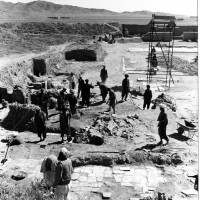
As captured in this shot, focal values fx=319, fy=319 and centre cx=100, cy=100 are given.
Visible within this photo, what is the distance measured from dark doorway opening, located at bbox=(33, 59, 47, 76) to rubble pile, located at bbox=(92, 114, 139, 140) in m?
12.0

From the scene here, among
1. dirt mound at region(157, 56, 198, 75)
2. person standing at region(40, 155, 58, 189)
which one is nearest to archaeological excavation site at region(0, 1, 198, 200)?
person standing at region(40, 155, 58, 189)

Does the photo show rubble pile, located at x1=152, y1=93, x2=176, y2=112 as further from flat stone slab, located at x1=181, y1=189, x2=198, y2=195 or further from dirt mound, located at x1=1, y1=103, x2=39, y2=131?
flat stone slab, located at x1=181, y1=189, x2=198, y2=195

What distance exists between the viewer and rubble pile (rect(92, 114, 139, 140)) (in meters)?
10.5

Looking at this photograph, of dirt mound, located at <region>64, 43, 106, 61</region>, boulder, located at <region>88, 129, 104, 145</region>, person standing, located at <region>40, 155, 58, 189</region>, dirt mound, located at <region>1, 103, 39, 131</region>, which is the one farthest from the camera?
dirt mound, located at <region>64, 43, 106, 61</region>

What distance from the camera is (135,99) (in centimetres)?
1557

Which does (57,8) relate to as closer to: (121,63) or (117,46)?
(117,46)

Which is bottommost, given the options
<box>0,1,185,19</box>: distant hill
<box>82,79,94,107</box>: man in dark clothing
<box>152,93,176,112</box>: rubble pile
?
<box>152,93,176,112</box>: rubble pile

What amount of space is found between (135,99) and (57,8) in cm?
13925

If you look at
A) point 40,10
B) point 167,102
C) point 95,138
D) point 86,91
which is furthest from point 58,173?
point 40,10

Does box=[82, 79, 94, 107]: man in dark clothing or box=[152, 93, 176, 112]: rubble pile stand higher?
box=[82, 79, 94, 107]: man in dark clothing

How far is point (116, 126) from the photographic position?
35.6 feet

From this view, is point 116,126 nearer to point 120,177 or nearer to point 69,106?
point 69,106

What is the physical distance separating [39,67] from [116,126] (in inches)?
508

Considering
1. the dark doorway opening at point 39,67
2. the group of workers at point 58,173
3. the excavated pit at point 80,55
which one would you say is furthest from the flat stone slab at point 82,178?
the excavated pit at point 80,55
